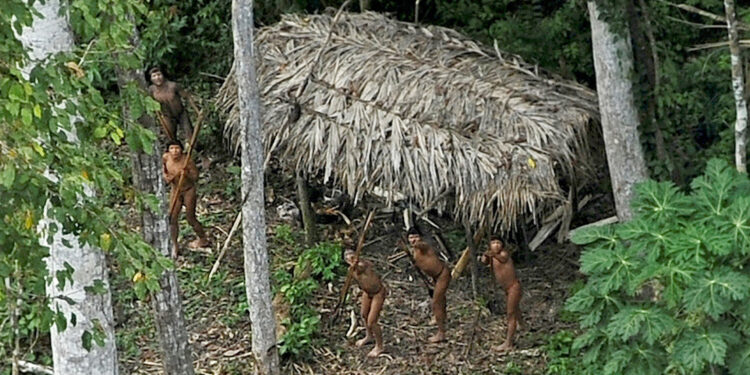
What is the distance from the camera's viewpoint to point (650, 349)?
298 inches

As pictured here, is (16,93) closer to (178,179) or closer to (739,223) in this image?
(739,223)

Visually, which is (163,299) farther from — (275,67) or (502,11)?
(502,11)

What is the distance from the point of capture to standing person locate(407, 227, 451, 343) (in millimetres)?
9406

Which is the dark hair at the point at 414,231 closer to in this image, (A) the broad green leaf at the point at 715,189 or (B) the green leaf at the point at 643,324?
(B) the green leaf at the point at 643,324

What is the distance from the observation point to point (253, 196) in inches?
343

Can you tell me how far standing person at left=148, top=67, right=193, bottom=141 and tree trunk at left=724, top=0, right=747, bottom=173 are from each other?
5511 millimetres

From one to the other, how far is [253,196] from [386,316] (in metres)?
2.05

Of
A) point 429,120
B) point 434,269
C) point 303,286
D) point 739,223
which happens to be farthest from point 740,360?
point 303,286

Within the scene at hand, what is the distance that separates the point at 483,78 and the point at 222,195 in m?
3.18

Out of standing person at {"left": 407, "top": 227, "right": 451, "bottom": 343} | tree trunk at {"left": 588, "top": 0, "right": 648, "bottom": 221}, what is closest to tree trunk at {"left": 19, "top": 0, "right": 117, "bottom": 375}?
standing person at {"left": 407, "top": 227, "right": 451, "bottom": 343}

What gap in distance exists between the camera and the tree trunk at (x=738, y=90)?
25.4 ft

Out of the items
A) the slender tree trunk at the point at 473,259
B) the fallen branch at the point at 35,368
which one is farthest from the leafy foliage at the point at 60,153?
the slender tree trunk at the point at 473,259

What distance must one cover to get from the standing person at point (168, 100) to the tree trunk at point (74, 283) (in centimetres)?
504

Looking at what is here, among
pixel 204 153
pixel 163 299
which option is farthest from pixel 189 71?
pixel 163 299
